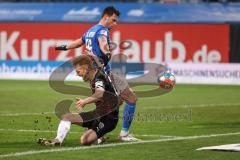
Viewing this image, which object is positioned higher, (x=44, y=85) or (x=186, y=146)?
(x=186, y=146)

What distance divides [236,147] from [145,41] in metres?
26.6

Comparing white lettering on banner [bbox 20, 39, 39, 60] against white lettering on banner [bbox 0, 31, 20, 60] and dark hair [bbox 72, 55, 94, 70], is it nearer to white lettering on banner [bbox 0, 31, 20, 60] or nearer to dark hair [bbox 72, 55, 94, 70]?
white lettering on banner [bbox 0, 31, 20, 60]

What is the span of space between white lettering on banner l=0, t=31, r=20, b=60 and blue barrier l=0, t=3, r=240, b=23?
0.97 metres

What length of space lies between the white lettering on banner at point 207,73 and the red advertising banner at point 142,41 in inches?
124

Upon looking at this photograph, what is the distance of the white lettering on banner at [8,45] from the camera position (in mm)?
40406

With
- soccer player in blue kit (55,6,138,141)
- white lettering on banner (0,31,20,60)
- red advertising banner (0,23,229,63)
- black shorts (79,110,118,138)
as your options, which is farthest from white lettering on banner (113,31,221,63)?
black shorts (79,110,118,138)

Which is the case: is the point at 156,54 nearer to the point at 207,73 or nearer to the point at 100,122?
the point at 207,73

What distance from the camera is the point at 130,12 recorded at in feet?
131

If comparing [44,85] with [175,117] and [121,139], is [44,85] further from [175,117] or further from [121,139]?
[121,139]

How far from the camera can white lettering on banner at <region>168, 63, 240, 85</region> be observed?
3272cm

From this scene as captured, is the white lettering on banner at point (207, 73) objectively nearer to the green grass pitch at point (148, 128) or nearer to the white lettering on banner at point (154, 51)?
the white lettering on banner at point (154, 51)

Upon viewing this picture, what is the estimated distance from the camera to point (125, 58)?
36.3 meters

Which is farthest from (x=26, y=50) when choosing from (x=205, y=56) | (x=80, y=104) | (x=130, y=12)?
(x=80, y=104)

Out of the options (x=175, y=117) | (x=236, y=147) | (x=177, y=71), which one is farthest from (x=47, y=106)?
(x=177, y=71)
